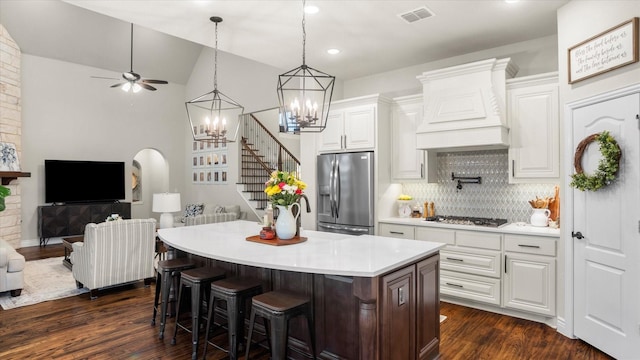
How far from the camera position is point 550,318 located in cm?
368

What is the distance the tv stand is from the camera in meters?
7.99

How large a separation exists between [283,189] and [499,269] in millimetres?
2552

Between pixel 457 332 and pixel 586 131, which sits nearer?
pixel 586 131

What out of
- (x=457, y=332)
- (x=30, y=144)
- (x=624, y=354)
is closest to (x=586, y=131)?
(x=624, y=354)

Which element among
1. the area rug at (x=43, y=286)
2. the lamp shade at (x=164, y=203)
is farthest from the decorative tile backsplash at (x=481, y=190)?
the area rug at (x=43, y=286)

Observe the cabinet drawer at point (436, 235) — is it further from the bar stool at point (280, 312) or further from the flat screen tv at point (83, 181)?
the flat screen tv at point (83, 181)

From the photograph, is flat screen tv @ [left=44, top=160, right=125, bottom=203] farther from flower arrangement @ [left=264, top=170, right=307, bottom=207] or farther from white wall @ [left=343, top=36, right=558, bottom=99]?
flower arrangement @ [left=264, top=170, right=307, bottom=207]

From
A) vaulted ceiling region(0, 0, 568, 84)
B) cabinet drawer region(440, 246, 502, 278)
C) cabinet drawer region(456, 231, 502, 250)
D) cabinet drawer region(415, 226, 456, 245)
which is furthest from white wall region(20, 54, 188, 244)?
cabinet drawer region(456, 231, 502, 250)

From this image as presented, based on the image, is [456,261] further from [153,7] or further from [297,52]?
[153,7]

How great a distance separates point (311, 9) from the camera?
141 inches

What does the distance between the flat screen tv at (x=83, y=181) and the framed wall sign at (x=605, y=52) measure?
9.50m

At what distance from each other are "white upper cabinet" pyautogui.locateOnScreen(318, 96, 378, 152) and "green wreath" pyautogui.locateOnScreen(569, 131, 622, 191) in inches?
90.6

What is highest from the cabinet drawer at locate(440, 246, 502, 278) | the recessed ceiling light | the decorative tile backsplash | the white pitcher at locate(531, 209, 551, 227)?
the recessed ceiling light

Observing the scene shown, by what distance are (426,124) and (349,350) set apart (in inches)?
113
